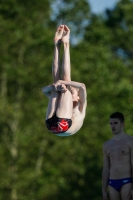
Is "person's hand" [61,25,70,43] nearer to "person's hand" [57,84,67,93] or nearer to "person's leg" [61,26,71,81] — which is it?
"person's leg" [61,26,71,81]

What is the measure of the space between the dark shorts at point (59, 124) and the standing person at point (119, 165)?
2.06 ft

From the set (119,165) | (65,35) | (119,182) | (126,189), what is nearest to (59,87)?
(65,35)

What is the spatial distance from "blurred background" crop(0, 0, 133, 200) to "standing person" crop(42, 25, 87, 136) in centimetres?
1444

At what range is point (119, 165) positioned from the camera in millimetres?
10930

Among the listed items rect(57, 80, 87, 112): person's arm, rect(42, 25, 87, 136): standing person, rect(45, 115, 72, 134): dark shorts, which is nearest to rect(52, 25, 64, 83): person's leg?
rect(42, 25, 87, 136): standing person

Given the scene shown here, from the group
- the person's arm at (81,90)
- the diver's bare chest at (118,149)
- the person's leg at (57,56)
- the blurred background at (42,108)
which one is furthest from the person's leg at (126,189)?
the blurred background at (42,108)

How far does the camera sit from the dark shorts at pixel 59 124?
1105 cm

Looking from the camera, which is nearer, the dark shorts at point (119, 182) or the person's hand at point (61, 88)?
the dark shorts at point (119, 182)

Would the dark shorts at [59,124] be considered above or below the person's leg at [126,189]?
above

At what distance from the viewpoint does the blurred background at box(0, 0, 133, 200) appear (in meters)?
27.2

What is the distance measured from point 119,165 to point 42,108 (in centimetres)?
1678

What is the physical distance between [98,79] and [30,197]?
202 inches

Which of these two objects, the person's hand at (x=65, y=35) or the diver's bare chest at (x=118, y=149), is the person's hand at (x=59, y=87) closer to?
the person's hand at (x=65, y=35)

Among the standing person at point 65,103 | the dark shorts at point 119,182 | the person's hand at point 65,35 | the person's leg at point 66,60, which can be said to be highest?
the person's hand at point 65,35
